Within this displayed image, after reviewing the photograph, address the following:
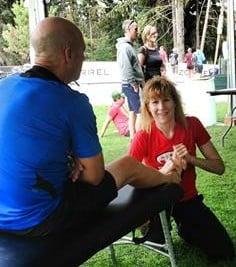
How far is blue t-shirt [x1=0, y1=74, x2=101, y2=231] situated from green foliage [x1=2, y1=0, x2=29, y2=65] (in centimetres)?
1344

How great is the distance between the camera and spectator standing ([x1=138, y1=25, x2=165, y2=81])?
5638 mm

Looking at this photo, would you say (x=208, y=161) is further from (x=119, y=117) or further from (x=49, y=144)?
(x=119, y=117)

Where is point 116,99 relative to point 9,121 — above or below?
below

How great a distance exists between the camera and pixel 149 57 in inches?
223

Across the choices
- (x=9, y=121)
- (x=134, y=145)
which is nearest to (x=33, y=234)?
(x=9, y=121)

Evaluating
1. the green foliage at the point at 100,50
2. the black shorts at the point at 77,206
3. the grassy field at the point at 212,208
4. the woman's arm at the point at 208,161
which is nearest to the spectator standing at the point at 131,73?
the grassy field at the point at 212,208

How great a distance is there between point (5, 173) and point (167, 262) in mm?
1174

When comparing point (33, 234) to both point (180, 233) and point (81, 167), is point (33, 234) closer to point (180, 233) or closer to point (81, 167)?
point (81, 167)

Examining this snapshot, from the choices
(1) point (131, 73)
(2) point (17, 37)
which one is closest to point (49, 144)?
(1) point (131, 73)

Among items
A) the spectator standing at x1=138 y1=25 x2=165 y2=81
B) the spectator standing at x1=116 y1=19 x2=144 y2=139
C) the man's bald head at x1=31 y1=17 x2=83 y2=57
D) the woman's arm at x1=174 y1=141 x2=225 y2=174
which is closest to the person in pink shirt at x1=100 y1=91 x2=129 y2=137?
the spectator standing at x1=116 y1=19 x2=144 y2=139

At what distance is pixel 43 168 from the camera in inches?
60.4

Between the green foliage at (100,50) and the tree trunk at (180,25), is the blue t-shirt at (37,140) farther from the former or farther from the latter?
the tree trunk at (180,25)

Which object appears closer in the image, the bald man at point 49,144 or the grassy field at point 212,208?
the bald man at point 49,144

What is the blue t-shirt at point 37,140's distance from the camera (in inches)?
58.6
